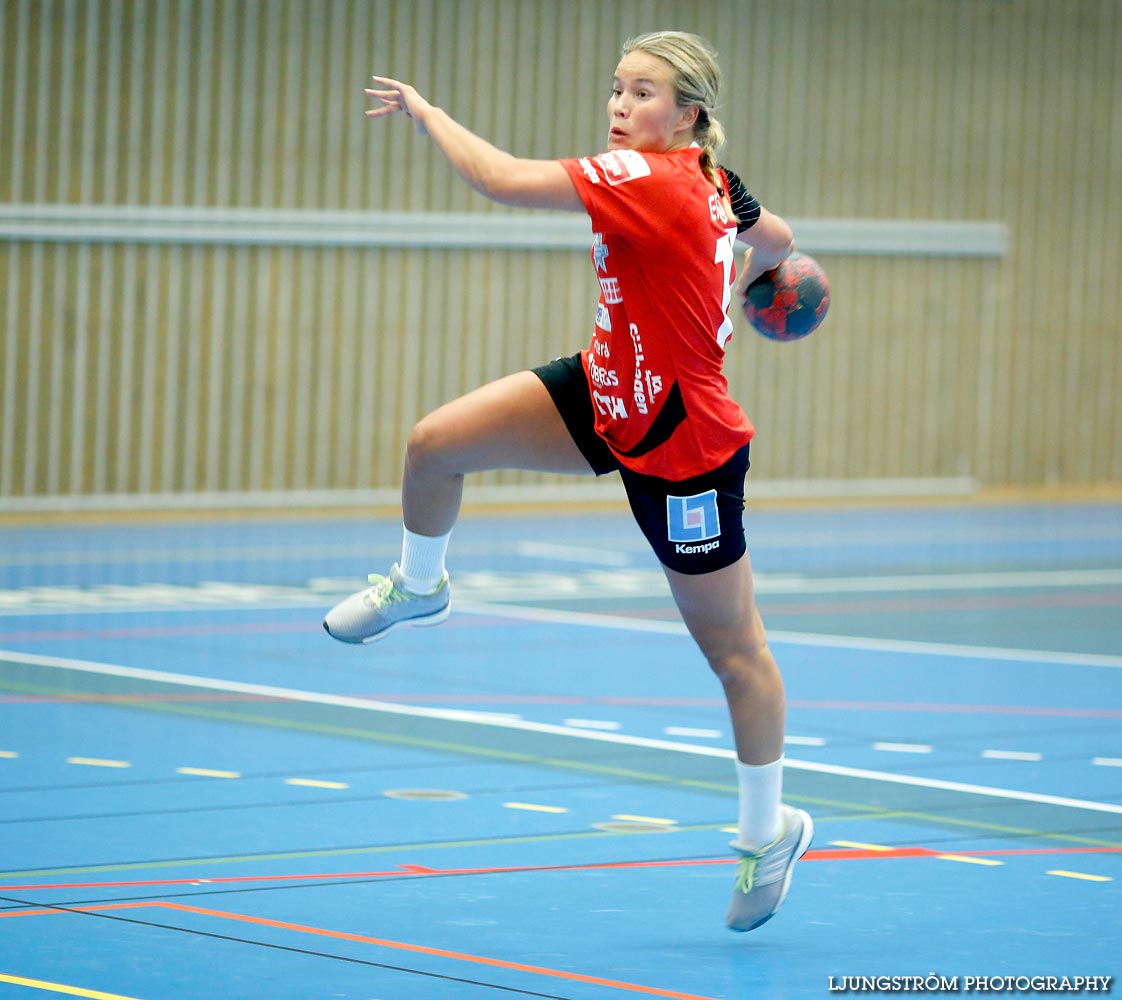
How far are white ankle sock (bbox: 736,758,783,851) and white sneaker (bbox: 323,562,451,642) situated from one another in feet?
3.05

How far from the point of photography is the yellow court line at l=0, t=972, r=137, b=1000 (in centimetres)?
364

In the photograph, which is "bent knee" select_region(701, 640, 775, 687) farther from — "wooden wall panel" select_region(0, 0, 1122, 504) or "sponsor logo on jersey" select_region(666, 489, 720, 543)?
"wooden wall panel" select_region(0, 0, 1122, 504)

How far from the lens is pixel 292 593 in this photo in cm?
1071

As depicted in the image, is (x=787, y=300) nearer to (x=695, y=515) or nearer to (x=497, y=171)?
(x=695, y=515)

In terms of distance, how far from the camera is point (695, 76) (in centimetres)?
415

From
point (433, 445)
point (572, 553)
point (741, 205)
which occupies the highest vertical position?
point (741, 205)

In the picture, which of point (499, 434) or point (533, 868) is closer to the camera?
point (499, 434)

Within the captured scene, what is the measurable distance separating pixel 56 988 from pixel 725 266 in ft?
6.52

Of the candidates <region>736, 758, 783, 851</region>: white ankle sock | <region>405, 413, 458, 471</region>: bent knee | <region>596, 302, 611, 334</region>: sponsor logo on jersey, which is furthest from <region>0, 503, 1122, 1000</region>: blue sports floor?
<region>596, 302, 611, 334</region>: sponsor logo on jersey

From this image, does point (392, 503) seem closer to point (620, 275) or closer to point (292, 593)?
point (292, 593)

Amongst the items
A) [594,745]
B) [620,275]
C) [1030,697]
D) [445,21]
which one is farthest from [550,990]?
[445,21]

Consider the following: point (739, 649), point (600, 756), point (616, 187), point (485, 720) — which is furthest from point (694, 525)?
point (485, 720)

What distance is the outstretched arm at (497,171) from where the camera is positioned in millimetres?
3861

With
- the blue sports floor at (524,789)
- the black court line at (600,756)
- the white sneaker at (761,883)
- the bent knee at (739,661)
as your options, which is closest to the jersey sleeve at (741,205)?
the bent knee at (739,661)
